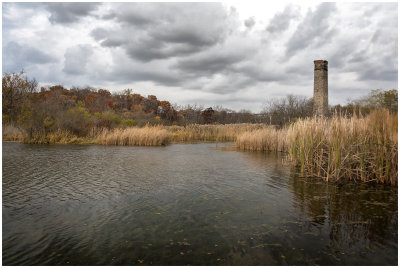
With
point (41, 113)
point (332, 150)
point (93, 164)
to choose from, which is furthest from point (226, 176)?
point (41, 113)

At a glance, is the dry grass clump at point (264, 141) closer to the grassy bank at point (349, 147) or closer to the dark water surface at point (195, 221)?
the grassy bank at point (349, 147)

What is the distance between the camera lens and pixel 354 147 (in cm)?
605

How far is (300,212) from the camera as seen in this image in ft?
14.3

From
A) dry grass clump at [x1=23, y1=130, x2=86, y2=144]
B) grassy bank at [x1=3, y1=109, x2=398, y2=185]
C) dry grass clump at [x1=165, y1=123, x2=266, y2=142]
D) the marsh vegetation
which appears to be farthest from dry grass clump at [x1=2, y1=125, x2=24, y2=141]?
grassy bank at [x1=3, y1=109, x2=398, y2=185]

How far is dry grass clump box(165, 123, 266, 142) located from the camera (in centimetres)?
2155

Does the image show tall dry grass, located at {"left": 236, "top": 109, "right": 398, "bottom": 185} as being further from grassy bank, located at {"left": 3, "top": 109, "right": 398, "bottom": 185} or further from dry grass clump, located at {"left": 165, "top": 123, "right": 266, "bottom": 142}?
dry grass clump, located at {"left": 165, "top": 123, "right": 266, "bottom": 142}

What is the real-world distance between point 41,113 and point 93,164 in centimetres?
1092

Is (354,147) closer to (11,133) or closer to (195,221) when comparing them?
(195,221)

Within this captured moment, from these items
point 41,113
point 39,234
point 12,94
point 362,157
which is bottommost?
point 39,234

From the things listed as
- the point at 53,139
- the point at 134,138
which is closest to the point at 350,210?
the point at 134,138

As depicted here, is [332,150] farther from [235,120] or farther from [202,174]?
[235,120]

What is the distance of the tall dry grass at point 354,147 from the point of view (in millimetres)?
5500

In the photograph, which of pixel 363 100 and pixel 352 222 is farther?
pixel 363 100

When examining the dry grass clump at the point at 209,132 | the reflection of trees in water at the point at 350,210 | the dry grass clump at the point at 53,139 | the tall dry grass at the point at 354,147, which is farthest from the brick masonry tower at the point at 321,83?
the dry grass clump at the point at 53,139
